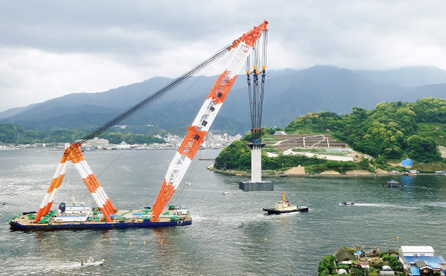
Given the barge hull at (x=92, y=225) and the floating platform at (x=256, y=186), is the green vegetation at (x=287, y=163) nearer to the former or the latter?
the barge hull at (x=92, y=225)

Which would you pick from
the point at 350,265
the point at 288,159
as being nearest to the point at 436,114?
the point at 288,159

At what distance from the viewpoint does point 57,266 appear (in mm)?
46844

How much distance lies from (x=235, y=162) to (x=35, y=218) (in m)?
88.8

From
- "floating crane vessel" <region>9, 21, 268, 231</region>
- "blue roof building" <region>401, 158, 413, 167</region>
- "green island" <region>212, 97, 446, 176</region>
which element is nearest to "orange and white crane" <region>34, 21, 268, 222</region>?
"floating crane vessel" <region>9, 21, 268, 231</region>

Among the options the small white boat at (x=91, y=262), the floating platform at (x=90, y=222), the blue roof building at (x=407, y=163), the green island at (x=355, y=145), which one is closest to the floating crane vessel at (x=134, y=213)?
the floating platform at (x=90, y=222)

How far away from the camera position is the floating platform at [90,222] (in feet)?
203

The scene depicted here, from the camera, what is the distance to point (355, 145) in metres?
157

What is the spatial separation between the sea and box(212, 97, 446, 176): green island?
38652 millimetres

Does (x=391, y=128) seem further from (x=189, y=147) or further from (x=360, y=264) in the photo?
(x=360, y=264)

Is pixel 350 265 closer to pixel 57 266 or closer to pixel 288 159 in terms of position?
pixel 57 266

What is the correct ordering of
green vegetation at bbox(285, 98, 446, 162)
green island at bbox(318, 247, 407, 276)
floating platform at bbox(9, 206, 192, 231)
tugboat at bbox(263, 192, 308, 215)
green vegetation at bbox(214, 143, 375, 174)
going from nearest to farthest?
green island at bbox(318, 247, 407, 276) → floating platform at bbox(9, 206, 192, 231) → tugboat at bbox(263, 192, 308, 215) → green vegetation at bbox(214, 143, 375, 174) → green vegetation at bbox(285, 98, 446, 162)

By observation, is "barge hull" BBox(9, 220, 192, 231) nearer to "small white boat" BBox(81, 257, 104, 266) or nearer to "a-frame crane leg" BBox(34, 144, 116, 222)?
"a-frame crane leg" BBox(34, 144, 116, 222)

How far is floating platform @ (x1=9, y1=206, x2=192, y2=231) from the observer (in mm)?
61969

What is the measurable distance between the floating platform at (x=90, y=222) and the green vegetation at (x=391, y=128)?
107 metres
